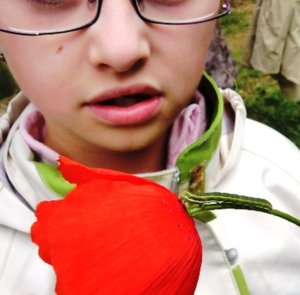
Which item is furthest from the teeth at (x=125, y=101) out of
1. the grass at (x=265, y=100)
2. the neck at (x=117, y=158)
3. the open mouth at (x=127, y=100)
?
the grass at (x=265, y=100)

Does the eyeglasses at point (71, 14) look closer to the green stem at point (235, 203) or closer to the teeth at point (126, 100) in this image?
the teeth at point (126, 100)

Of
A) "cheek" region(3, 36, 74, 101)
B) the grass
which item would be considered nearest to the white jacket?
"cheek" region(3, 36, 74, 101)

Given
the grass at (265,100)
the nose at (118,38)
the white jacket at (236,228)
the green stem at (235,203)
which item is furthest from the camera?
the grass at (265,100)

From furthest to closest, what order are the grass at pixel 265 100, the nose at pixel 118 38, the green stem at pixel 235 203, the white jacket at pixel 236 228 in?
the grass at pixel 265 100
the white jacket at pixel 236 228
the nose at pixel 118 38
the green stem at pixel 235 203

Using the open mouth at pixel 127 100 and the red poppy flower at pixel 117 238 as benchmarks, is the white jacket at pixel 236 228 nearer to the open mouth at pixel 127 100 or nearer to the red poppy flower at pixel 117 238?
the open mouth at pixel 127 100

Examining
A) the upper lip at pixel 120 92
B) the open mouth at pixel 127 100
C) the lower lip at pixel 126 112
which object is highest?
the upper lip at pixel 120 92

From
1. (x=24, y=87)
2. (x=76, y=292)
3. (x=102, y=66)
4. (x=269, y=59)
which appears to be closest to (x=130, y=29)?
(x=102, y=66)

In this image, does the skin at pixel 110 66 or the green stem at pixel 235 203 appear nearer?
the green stem at pixel 235 203

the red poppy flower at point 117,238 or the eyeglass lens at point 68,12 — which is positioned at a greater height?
the red poppy flower at point 117,238

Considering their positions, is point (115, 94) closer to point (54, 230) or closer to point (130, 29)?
point (130, 29)

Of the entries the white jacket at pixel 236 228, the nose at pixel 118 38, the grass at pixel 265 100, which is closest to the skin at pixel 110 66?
the nose at pixel 118 38
